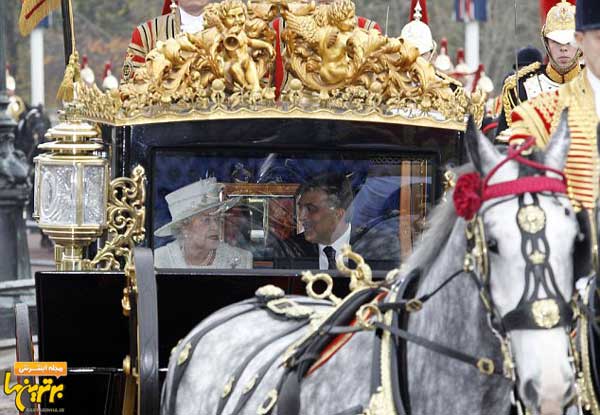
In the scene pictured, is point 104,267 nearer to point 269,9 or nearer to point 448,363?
point 269,9

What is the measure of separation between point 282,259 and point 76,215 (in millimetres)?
916

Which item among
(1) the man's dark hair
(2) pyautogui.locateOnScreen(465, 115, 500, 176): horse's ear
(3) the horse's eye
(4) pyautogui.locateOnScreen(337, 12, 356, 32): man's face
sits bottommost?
(3) the horse's eye

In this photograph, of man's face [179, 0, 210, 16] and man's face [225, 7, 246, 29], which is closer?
man's face [225, 7, 246, 29]

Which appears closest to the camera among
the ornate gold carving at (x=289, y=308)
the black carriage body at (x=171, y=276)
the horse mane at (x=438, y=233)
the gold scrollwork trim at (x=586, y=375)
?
the horse mane at (x=438, y=233)

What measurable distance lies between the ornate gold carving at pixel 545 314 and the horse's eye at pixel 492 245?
0.67 feet

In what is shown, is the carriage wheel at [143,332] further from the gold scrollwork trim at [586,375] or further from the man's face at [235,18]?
the gold scrollwork trim at [586,375]

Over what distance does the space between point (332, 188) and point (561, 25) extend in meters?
2.36

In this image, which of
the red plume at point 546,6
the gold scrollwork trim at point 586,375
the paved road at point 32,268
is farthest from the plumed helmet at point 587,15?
the paved road at point 32,268

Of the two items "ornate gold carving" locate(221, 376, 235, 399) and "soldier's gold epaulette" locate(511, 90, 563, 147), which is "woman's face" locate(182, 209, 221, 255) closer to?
"ornate gold carving" locate(221, 376, 235, 399)

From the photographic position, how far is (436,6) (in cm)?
3812

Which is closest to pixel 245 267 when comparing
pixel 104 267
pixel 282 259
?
pixel 282 259

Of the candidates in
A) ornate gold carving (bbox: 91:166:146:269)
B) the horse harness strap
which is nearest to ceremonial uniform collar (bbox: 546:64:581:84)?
ornate gold carving (bbox: 91:166:146:269)

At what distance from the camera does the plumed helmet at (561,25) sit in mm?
8648

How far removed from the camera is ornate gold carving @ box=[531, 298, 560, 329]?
4156 mm
